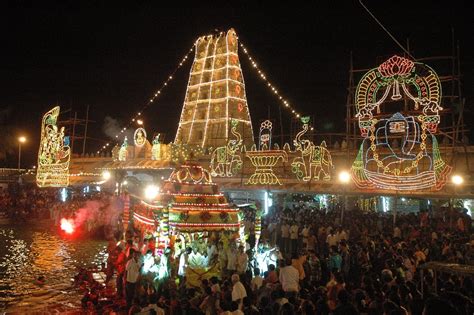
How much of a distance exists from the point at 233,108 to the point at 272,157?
1295cm

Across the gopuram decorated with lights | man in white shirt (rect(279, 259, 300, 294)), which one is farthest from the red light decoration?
man in white shirt (rect(279, 259, 300, 294))

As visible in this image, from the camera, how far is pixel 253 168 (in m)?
28.4

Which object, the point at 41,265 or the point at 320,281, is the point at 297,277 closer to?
the point at 320,281

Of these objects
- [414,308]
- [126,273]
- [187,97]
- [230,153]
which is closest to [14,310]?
[126,273]

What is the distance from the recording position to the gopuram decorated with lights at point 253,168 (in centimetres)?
1293

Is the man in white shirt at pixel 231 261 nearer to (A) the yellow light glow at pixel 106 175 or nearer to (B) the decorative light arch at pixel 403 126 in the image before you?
(B) the decorative light arch at pixel 403 126

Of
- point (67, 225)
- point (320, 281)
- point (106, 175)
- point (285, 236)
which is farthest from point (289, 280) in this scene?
point (106, 175)

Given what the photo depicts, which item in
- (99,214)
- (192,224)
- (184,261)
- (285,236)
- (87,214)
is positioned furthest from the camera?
(87,214)

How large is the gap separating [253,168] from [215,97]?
36.2ft

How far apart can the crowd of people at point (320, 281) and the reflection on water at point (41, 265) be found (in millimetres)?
1673

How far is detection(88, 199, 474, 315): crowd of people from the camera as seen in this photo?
6979mm

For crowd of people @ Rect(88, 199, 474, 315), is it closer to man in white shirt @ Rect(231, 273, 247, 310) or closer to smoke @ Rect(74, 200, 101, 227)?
man in white shirt @ Rect(231, 273, 247, 310)

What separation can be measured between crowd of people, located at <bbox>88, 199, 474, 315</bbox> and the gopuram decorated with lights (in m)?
0.57

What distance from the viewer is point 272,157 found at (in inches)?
966
